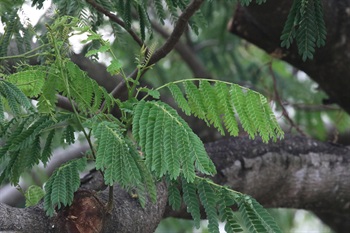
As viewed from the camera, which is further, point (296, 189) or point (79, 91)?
point (296, 189)

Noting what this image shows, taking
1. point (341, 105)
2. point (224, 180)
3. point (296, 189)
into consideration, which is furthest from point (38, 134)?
point (341, 105)

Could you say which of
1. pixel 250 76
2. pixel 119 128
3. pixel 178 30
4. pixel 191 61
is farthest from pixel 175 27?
pixel 250 76

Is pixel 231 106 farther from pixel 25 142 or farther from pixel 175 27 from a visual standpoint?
pixel 25 142

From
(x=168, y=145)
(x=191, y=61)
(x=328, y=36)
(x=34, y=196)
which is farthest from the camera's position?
(x=191, y=61)

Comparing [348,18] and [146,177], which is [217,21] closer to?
[348,18]

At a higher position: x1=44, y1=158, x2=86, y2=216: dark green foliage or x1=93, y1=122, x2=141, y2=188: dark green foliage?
x1=93, y1=122, x2=141, y2=188: dark green foliage

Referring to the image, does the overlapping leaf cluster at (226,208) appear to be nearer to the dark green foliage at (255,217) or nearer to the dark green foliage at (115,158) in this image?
the dark green foliage at (255,217)

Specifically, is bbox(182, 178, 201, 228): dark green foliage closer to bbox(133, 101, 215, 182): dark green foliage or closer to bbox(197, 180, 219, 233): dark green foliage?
bbox(197, 180, 219, 233): dark green foliage

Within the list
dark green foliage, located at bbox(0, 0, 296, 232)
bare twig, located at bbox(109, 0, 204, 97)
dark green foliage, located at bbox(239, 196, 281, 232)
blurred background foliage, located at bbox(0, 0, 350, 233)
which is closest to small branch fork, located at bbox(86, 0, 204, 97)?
bare twig, located at bbox(109, 0, 204, 97)

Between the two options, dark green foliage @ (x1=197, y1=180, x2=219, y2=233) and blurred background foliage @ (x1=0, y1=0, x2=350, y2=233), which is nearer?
dark green foliage @ (x1=197, y1=180, x2=219, y2=233)

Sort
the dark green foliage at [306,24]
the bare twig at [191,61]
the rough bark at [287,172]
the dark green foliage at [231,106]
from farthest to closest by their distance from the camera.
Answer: the bare twig at [191,61], the rough bark at [287,172], the dark green foliage at [306,24], the dark green foliage at [231,106]

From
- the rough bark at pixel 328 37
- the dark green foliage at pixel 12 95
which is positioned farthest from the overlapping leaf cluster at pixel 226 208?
the rough bark at pixel 328 37

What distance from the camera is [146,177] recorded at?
1697mm

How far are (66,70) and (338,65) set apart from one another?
4.58ft
